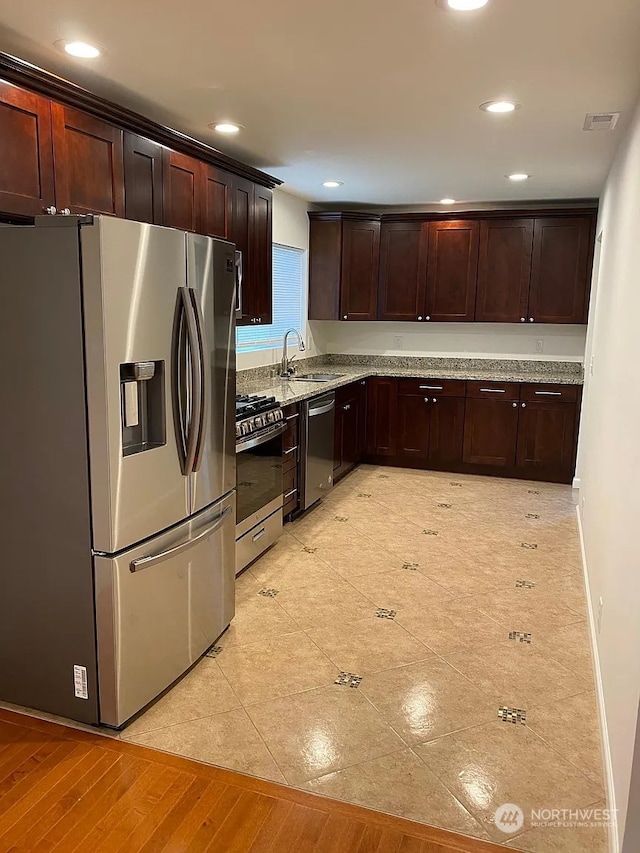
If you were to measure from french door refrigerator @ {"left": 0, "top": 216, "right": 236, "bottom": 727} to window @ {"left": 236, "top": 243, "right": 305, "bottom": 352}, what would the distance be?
2552 mm

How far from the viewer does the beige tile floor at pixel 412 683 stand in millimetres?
2168

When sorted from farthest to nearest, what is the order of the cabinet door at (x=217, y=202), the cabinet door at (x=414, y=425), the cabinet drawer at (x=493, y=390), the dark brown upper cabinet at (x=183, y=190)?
the cabinet door at (x=414, y=425) → the cabinet drawer at (x=493, y=390) → the cabinet door at (x=217, y=202) → the dark brown upper cabinet at (x=183, y=190)

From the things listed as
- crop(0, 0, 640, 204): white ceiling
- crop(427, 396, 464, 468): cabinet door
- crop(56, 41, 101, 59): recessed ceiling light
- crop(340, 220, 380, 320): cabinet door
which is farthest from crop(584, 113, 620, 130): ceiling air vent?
crop(340, 220, 380, 320): cabinet door

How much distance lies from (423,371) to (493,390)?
78 centimetres

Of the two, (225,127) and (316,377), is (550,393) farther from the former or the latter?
(225,127)

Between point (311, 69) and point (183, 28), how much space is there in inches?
23.2

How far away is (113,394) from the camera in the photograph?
7.29ft

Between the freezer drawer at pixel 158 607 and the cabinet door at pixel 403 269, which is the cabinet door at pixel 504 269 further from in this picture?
the freezer drawer at pixel 158 607

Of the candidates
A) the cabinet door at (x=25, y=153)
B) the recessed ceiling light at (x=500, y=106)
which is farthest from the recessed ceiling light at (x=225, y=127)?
the recessed ceiling light at (x=500, y=106)

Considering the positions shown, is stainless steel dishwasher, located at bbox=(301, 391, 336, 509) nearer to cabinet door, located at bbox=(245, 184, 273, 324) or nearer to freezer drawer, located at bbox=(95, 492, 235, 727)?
cabinet door, located at bbox=(245, 184, 273, 324)

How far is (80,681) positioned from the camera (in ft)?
7.89

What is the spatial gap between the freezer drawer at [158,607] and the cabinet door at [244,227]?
1.87m

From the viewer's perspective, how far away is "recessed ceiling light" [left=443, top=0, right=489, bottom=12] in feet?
6.82

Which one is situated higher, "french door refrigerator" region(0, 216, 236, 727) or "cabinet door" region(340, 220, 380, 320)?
"cabinet door" region(340, 220, 380, 320)
